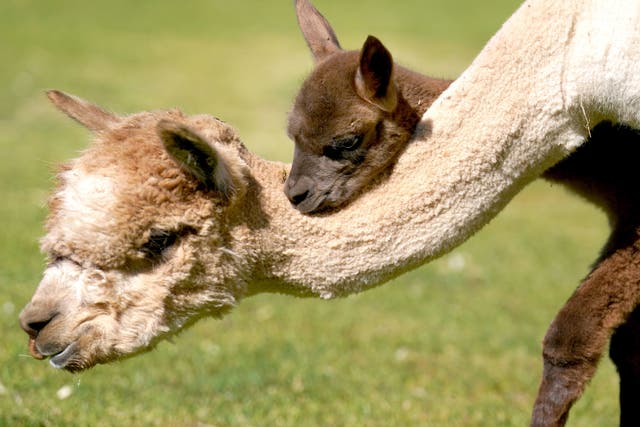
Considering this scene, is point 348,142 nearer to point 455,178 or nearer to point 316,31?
point 316,31

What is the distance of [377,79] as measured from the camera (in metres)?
5.63

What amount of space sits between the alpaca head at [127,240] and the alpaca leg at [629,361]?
8.66 ft

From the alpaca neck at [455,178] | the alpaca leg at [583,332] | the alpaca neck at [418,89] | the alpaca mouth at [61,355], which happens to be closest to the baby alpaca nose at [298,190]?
the alpaca neck at [455,178]

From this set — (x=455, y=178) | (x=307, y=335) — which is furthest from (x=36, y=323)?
(x=307, y=335)

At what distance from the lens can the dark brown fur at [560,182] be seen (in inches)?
193

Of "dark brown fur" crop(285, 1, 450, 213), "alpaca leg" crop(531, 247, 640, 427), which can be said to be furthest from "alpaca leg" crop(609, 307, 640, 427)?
"dark brown fur" crop(285, 1, 450, 213)

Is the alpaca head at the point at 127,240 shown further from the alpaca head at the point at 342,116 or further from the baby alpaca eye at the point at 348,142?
the baby alpaca eye at the point at 348,142

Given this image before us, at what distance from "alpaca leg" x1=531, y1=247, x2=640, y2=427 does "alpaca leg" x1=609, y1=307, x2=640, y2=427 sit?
0.80m

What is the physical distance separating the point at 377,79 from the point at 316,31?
24.4 inches

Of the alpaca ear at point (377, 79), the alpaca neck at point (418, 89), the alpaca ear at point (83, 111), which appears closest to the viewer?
the alpaca ear at point (83, 111)

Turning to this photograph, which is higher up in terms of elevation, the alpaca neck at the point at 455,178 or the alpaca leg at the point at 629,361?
the alpaca neck at the point at 455,178

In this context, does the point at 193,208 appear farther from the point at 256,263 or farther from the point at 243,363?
the point at 243,363

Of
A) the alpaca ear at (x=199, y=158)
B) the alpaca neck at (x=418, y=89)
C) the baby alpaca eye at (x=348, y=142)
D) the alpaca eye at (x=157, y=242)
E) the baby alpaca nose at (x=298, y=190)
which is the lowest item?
the baby alpaca eye at (x=348, y=142)

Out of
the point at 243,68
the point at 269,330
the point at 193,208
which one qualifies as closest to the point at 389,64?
the point at 193,208
